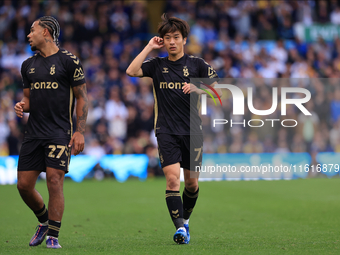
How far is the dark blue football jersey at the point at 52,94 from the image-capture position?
18.0ft

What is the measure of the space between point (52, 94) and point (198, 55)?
14.8 meters

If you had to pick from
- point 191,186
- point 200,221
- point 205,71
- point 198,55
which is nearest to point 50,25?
point 205,71

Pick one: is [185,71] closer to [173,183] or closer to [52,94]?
[173,183]

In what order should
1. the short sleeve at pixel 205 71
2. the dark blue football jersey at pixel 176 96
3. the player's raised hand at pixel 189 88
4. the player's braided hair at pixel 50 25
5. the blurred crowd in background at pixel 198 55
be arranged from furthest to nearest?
the blurred crowd in background at pixel 198 55
the short sleeve at pixel 205 71
the dark blue football jersey at pixel 176 96
the player's raised hand at pixel 189 88
the player's braided hair at pixel 50 25

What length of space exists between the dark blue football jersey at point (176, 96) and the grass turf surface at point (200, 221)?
1.30m

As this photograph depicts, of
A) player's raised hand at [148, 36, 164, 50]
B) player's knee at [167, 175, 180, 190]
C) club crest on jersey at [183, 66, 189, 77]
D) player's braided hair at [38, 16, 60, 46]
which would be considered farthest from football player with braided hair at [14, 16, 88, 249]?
club crest on jersey at [183, 66, 189, 77]

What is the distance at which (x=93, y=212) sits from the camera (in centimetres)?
885

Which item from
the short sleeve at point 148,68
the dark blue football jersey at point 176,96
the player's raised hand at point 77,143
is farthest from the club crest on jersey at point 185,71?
the player's raised hand at point 77,143

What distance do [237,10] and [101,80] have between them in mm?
7413

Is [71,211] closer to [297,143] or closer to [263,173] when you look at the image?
[297,143]

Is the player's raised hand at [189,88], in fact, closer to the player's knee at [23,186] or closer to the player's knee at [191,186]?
the player's knee at [191,186]

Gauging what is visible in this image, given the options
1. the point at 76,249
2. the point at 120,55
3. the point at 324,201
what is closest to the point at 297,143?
the point at 324,201

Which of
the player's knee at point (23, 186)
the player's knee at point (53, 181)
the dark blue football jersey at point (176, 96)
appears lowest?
the player's knee at point (23, 186)

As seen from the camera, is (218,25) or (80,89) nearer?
(80,89)
